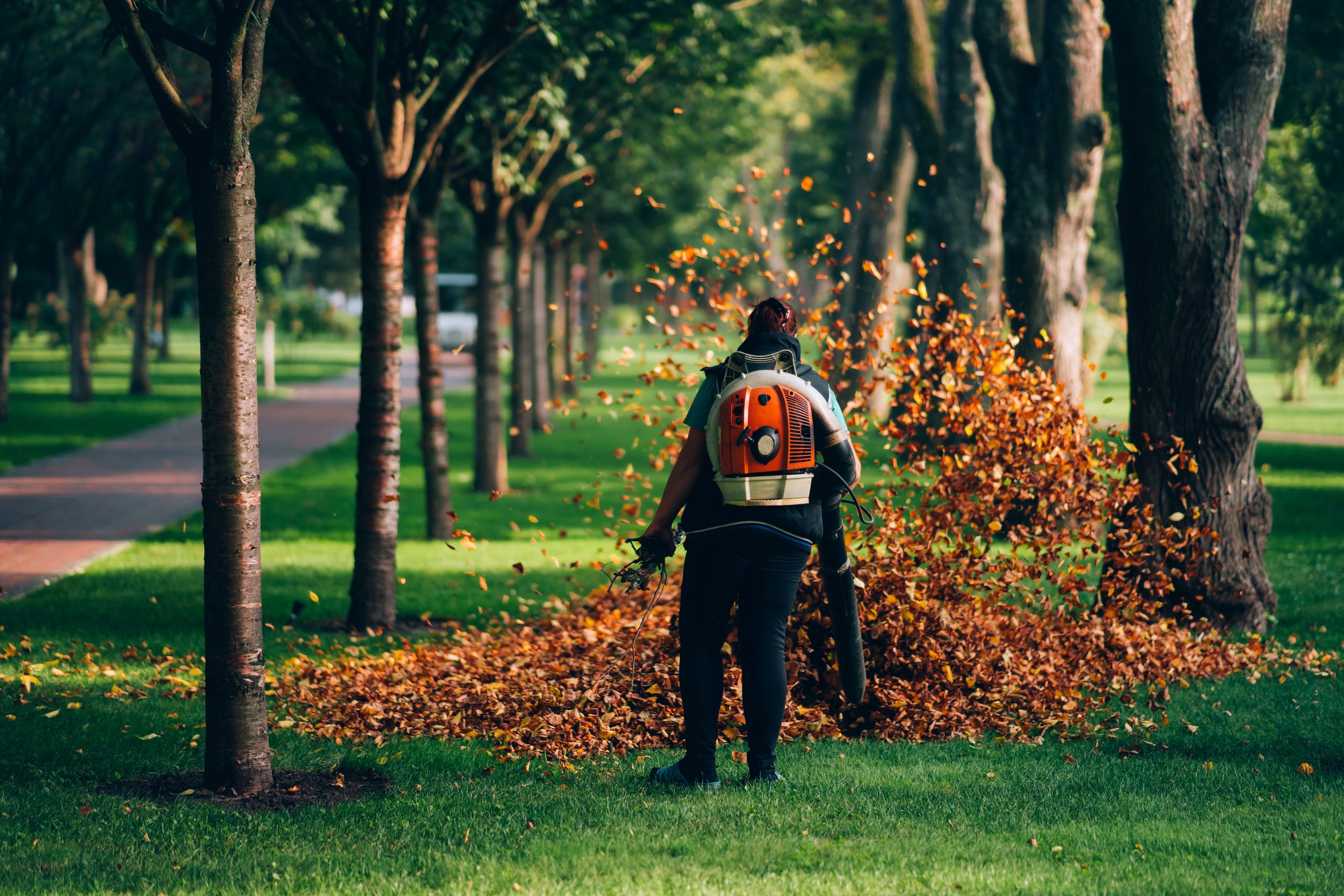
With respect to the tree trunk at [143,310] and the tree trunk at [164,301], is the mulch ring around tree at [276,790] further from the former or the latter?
the tree trunk at [164,301]

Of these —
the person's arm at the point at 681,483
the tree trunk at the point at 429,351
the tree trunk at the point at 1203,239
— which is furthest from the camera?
the tree trunk at the point at 429,351

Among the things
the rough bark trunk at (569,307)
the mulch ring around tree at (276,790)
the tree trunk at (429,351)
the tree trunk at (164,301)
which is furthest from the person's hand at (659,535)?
the tree trunk at (164,301)

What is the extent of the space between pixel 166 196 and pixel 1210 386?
2460 cm

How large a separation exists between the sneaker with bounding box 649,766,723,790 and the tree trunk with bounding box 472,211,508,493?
28.7ft

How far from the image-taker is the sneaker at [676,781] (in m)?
5.09

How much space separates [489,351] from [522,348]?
377cm

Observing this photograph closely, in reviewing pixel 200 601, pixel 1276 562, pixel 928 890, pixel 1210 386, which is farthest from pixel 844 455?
pixel 1276 562

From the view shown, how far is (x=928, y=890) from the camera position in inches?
162

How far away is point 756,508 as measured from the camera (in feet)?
15.8

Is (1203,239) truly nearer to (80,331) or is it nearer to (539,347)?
(539,347)

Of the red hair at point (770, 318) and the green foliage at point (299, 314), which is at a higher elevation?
the green foliage at point (299, 314)

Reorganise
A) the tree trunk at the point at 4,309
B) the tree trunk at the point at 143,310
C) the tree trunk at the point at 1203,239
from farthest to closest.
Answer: the tree trunk at the point at 143,310
the tree trunk at the point at 4,309
the tree trunk at the point at 1203,239

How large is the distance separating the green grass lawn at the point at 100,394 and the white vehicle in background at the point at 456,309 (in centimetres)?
386

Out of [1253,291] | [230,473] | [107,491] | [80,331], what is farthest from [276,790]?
[1253,291]
